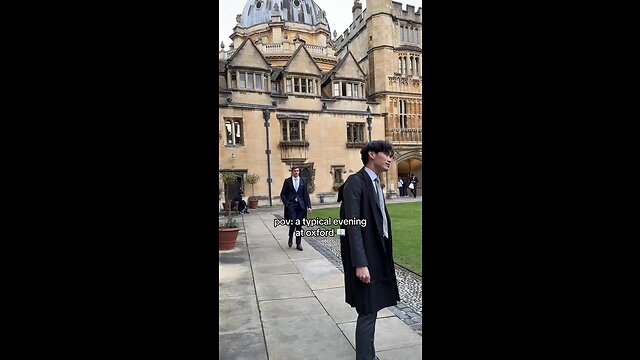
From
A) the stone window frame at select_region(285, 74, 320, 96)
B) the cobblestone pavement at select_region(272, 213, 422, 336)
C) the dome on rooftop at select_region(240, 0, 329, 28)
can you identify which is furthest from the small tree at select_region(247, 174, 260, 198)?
the dome on rooftop at select_region(240, 0, 329, 28)

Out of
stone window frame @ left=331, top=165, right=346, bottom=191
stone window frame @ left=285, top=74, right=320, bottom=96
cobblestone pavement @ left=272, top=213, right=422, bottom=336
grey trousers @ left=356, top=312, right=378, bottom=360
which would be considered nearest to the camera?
grey trousers @ left=356, top=312, right=378, bottom=360

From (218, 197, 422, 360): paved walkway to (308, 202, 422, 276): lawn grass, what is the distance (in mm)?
1196

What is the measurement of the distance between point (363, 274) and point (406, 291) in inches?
78.4

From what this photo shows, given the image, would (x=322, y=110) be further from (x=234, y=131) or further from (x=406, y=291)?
(x=406, y=291)

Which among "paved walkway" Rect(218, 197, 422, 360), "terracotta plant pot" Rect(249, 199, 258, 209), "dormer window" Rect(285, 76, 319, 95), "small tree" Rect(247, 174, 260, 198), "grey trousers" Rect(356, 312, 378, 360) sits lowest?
"paved walkway" Rect(218, 197, 422, 360)

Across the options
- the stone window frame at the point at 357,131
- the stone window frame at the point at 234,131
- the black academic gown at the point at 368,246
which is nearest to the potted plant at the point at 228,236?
the black academic gown at the point at 368,246

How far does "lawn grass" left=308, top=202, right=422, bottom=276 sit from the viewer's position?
15.8 ft

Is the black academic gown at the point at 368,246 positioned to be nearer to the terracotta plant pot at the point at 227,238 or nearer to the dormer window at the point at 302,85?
the terracotta plant pot at the point at 227,238

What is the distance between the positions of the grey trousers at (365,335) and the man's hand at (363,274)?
289 millimetres

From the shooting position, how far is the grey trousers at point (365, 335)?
201 centimetres

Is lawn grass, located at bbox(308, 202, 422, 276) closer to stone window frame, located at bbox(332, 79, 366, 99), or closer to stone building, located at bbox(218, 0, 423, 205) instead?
stone building, located at bbox(218, 0, 423, 205)
